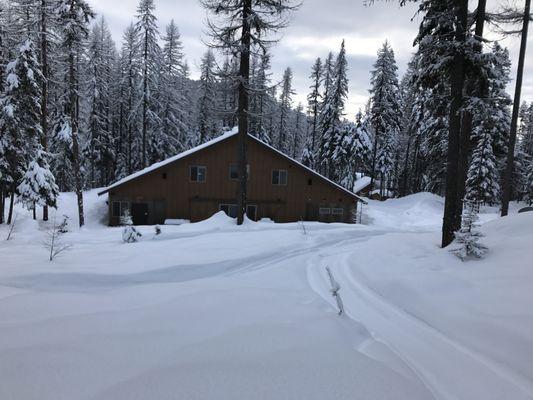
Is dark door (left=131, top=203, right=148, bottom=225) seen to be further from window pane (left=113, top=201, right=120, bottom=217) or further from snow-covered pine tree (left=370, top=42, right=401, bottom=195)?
snow-covered pine tree (left=370, top=42, right=401, bottom=195)

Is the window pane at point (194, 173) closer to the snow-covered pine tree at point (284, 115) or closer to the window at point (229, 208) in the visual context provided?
the window at point (229, 208)

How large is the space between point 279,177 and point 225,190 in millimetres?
4492

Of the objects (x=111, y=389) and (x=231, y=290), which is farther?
(x=231, y=290)

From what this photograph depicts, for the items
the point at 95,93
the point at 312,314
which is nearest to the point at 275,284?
the point at 312,314

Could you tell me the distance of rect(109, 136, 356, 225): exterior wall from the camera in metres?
26.1

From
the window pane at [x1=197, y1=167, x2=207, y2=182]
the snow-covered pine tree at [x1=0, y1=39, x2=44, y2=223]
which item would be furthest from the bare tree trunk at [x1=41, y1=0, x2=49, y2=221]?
the window pane at [x1=197, y1=167, x2=207, y2=182]

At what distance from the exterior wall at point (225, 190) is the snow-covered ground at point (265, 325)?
1608 cm

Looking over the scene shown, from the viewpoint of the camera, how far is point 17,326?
4.49m

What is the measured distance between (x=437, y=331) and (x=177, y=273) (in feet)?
19.5

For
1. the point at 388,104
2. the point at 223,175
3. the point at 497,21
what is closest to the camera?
the point at 497,21

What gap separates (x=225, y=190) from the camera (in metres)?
26.8

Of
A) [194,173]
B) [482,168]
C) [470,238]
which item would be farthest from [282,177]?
[470,238]

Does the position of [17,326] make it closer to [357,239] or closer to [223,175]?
[357,239]

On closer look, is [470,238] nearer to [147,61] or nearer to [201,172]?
[201,172]
